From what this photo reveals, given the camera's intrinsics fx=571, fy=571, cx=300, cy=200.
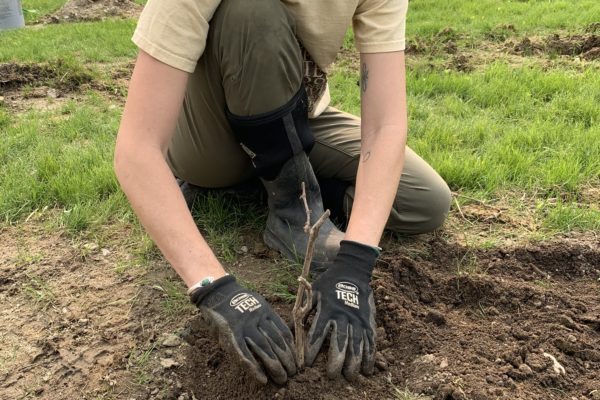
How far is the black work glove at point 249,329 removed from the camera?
150cm

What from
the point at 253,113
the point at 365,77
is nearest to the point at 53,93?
the point at 253,113

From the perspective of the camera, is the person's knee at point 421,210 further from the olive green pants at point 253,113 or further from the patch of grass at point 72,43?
the patch of grass at point 72,43

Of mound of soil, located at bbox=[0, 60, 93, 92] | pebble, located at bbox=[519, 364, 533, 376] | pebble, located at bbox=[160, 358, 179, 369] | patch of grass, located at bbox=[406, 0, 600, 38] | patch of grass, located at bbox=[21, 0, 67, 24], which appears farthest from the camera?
patch of grass, located at bbox=[21, 0, 67, 24]

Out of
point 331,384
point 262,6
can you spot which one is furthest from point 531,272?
point 262,6

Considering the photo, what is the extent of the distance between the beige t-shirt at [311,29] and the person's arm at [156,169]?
56 mm

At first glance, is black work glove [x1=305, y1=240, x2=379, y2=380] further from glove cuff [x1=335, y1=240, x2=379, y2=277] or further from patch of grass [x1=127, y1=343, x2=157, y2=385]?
patch of grass [x1=127, y1=343, x2=157, y2=385]

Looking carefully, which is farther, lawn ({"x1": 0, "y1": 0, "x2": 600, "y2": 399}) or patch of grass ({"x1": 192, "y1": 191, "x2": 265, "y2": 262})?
patch of grass ({"x1": 192, "y1": 191, "x2": 265, "y2": 262})

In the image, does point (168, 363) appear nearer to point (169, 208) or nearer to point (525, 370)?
point (169, 208)

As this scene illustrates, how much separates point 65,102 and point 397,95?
315 cm

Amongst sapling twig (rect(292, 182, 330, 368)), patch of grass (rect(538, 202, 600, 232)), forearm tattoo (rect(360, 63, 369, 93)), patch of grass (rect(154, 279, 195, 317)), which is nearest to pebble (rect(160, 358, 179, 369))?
patch of grass (rect(154, 279, 195, 317))

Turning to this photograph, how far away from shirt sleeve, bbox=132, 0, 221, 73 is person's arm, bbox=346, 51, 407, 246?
2.13ft

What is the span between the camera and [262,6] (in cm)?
177

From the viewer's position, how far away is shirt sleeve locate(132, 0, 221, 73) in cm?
158

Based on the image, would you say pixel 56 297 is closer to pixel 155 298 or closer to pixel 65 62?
pixel 155 298
